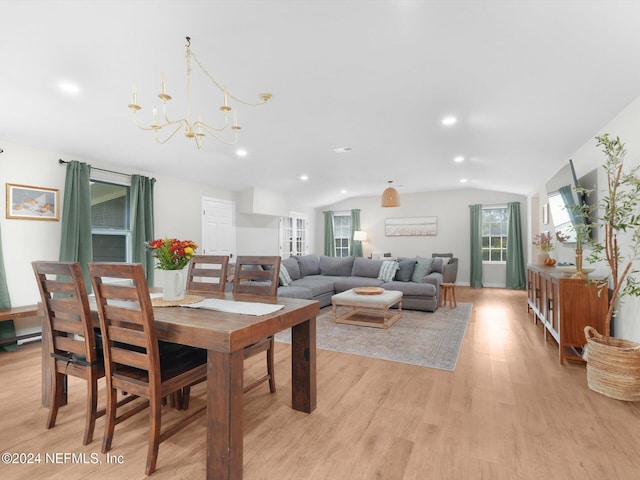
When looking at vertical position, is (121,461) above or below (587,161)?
below

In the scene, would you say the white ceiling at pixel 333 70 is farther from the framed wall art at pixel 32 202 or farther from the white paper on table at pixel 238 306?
the white paper on table at pixel 238 306

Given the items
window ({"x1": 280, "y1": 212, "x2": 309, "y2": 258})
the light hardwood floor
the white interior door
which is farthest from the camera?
window ({"x1": 280, "y1": 212, "x2": 309, "y2": 258})

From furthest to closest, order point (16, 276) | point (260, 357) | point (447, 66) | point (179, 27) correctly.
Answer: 1. point (16, 276)
2. point (260, 357)
3. point (447, 66)
4. point (179, 27)

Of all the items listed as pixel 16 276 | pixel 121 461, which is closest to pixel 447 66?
pixel 121 461

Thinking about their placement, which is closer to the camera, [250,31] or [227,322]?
[227,322]

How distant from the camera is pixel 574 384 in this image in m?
2.55

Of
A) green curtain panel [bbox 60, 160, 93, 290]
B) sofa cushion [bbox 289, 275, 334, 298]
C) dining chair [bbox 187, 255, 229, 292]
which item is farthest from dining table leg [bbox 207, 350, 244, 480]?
sofa cushion [bbox 289, 275, 334, 298]

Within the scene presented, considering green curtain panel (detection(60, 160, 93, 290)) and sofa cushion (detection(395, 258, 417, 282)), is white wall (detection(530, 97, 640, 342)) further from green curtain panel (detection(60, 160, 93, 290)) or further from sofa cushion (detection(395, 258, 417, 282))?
green curtain panel (detection(60, 160, 93, 290))

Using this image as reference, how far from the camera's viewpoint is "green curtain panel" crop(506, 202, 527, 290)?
7.64 m

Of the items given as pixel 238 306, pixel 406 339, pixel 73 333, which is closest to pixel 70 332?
pixel 73 333

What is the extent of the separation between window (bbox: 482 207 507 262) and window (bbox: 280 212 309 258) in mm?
4748

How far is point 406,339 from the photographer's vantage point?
12.3 ft

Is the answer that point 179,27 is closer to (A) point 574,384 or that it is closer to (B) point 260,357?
(B) point 260,357

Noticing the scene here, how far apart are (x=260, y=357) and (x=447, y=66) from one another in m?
3.01
